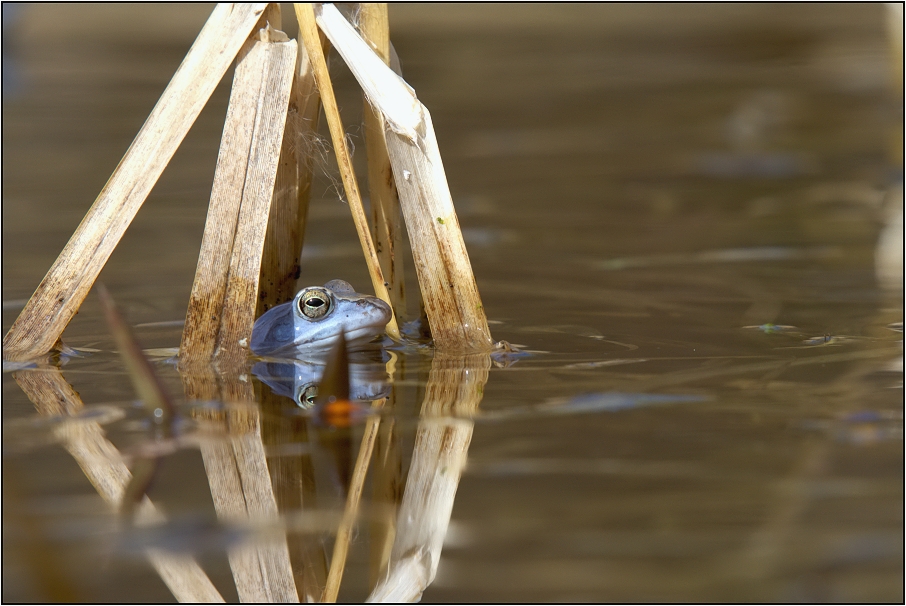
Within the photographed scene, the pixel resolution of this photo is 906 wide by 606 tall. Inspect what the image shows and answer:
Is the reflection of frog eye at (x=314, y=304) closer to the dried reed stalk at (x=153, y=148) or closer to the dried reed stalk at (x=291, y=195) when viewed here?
the dried reed stalk at (x=291, y=195)

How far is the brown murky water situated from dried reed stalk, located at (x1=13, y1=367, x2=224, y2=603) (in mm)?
16

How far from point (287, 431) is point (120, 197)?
121 centimetres

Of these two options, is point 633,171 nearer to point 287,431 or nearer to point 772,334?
point 772,334

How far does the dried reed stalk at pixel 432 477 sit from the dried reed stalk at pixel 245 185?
76 cm

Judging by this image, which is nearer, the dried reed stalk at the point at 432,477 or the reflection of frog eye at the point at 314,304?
the dried reed stalk at the point at 432,477

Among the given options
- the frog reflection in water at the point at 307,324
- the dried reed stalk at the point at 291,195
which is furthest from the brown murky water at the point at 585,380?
the dried reed stalk at the point at 291,195

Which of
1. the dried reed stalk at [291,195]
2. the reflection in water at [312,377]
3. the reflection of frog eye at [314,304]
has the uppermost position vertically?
the dried reed stalk at [291,195]

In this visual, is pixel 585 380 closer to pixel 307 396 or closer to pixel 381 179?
pixel 307 396

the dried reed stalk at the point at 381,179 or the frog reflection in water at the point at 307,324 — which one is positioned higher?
the dried reed stalk at the point at 381,179

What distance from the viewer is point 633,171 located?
820 cm

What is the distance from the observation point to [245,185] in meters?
3.40

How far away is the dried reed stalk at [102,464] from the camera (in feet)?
6.36

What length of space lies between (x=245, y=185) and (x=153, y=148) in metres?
0.35

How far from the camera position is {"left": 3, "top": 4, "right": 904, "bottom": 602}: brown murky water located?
203 cm
